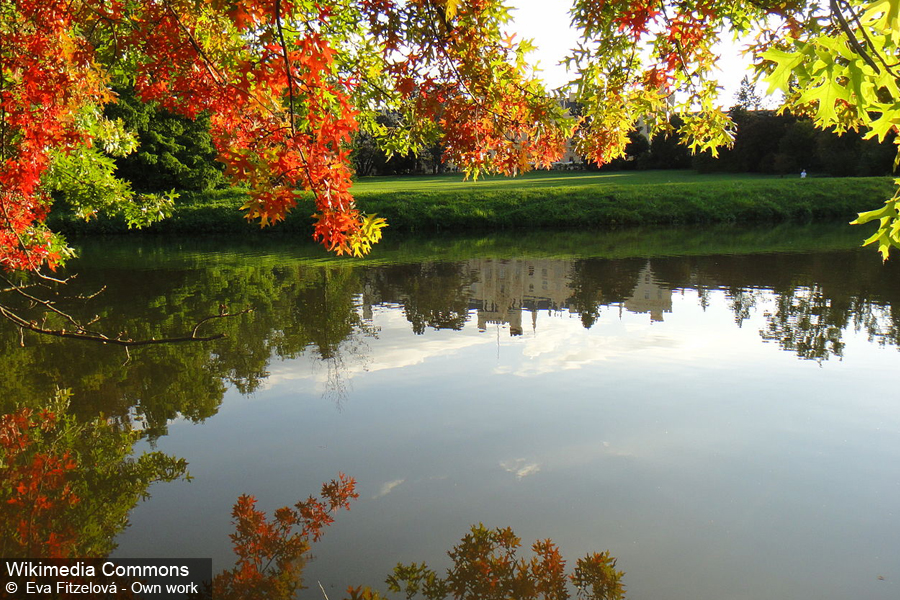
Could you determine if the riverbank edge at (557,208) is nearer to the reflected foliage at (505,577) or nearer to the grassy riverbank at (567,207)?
the grassy riverbank at (567,207)

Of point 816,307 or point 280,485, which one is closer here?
point 280,485

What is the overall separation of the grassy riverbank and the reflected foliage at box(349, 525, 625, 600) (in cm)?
2312

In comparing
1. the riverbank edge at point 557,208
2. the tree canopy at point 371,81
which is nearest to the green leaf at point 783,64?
the tree canopy at point 371,81

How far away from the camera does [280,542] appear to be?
404cm

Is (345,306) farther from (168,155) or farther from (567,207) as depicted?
(168,155)

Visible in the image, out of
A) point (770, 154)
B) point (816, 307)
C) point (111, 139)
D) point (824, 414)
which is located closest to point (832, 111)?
point (824, 414)

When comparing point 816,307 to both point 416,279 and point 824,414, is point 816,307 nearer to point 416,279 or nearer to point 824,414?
point 824,414

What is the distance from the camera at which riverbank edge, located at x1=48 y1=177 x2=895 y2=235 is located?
27062 millimetres

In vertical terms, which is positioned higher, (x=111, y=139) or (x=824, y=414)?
(x=111, y=139)

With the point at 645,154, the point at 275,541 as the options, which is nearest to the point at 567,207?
the point at 275,541

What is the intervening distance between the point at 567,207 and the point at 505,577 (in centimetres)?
2533

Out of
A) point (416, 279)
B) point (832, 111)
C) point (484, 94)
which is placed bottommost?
point (416, 279)

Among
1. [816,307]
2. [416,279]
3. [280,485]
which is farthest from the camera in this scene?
[416,279]

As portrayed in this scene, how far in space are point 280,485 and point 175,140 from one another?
99.0ft
